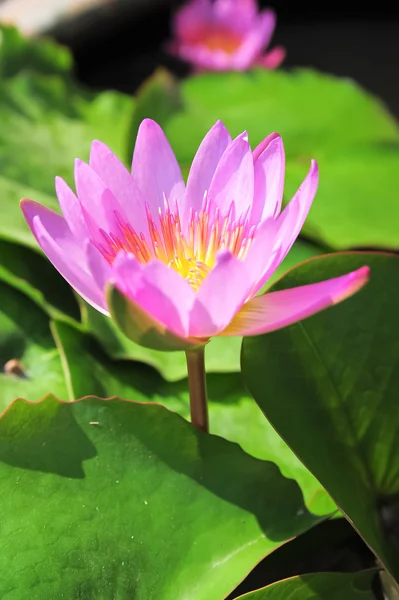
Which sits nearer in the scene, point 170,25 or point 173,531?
point 173,531

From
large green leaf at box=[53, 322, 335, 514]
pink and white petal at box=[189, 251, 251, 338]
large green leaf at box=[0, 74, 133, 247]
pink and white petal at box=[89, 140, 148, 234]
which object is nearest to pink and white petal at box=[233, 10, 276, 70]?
large green leaf at box=[0, 74, 133, 247]

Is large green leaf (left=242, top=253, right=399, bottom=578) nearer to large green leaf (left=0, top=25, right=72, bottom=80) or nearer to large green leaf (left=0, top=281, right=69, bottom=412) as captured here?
large green leaf (left=0, top=281, right=69, bottom=412)

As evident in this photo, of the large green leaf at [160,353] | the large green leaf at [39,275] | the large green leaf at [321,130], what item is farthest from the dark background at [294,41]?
the large green leaf at [160,353]

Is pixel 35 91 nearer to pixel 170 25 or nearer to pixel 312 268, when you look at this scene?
pixel 312 268

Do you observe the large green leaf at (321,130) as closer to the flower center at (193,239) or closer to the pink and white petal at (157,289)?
the flower center at (193,239)

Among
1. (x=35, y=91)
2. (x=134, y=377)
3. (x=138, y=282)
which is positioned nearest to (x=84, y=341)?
(x=134, y=377)
